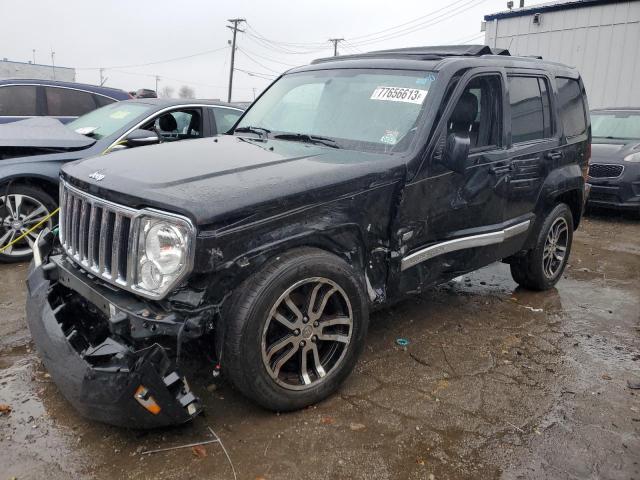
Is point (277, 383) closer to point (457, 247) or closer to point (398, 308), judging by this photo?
A: point (457, 247)

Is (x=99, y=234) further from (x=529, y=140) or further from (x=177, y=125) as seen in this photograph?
(x=177, y=125)

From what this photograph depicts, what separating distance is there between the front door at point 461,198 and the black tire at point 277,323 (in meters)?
0.58

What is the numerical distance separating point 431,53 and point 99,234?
2696mm

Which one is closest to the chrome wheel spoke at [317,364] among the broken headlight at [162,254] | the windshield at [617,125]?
the broken headlight at [162,254]

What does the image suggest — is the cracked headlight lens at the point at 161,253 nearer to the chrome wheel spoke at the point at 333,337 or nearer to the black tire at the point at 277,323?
the black tire at the point at 277,323

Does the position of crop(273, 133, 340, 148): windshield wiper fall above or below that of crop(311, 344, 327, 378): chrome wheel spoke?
above

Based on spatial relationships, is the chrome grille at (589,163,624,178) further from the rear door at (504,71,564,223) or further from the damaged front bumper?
the damaged front bumper

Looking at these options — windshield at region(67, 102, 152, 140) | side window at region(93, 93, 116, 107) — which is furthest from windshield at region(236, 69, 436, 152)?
side window at region(93, 93, 116, 107)

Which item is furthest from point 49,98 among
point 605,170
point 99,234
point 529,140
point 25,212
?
point 605,170

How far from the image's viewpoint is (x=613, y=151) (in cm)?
922

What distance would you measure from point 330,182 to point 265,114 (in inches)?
63.8

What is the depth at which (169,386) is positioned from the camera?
2.44 meters

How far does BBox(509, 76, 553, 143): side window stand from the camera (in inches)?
165

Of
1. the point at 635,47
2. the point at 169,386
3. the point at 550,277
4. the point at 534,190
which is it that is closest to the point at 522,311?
the point at 550,277
